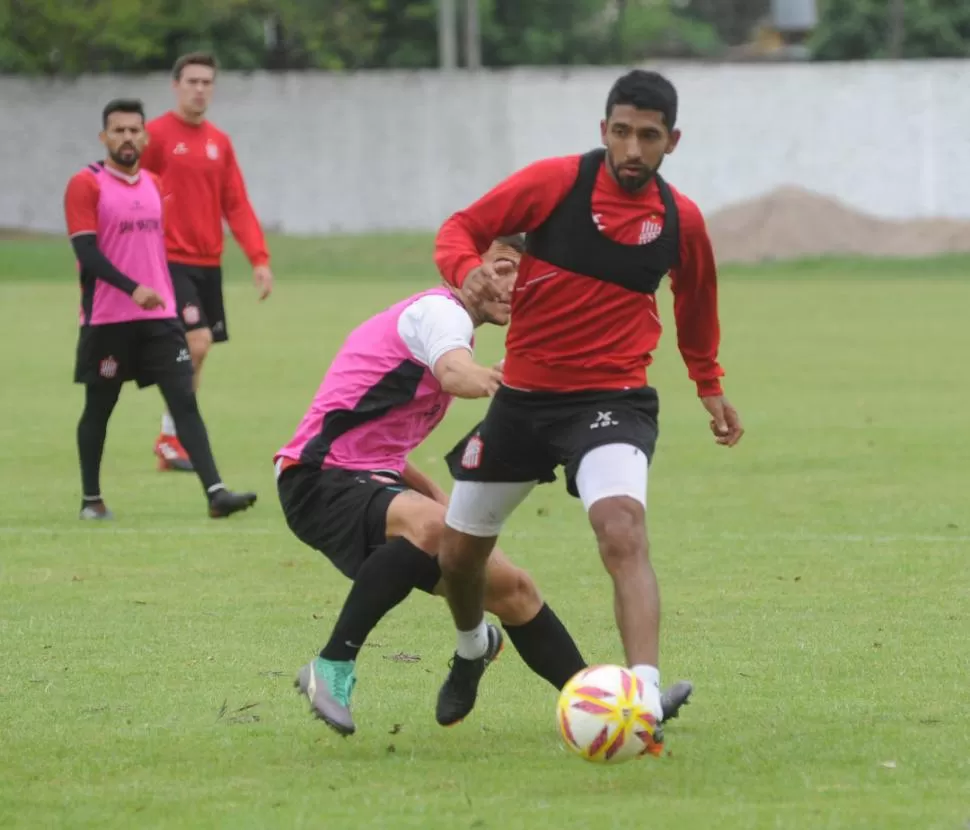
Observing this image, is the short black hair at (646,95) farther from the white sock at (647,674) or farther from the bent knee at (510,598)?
the white sock at (647,674)

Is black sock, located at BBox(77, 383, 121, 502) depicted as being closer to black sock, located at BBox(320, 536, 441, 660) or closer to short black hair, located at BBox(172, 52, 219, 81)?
short black hair, located at BBox(172, 52, 219, 81)

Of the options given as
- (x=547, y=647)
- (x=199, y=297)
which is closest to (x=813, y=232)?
(x=199, y=297)

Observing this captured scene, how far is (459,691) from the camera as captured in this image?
649 cm

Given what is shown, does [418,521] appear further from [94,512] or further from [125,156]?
[125,156]

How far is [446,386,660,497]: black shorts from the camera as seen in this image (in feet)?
20.4

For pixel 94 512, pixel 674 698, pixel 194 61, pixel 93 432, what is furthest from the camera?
pixel 194 61

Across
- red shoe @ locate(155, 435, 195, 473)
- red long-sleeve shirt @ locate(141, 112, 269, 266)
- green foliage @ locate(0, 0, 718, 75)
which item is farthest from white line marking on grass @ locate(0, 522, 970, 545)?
green foliage @ locate(0, 0, 718, 75)

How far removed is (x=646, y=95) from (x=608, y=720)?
190cm

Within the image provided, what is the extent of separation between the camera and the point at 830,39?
6278cm

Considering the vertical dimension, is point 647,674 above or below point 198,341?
above

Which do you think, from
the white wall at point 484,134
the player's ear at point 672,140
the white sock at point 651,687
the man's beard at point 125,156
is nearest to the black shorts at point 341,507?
the white sock at point 651,687

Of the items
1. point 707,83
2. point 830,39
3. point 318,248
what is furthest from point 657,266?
point 830,39

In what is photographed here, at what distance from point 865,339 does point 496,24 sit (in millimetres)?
41528

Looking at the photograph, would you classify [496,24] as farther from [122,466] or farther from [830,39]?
[122,466]
